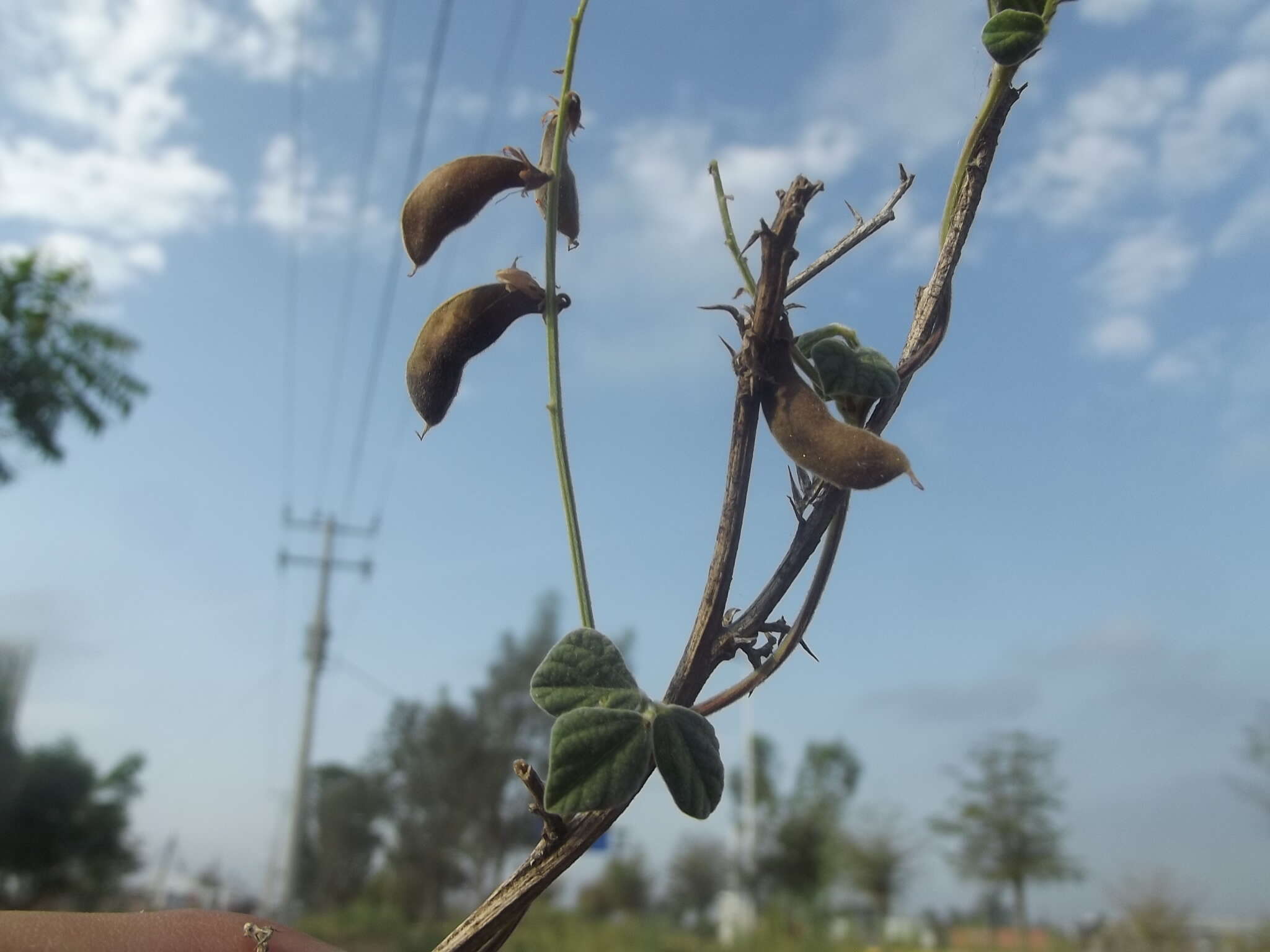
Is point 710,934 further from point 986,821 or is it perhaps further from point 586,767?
point 586,767

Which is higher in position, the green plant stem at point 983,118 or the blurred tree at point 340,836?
the blurred tree at point 340,836

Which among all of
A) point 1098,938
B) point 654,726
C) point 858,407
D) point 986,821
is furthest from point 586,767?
point 986,821

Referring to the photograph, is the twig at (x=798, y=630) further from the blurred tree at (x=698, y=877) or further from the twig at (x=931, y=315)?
the blurred tree at (x=698, y=877)

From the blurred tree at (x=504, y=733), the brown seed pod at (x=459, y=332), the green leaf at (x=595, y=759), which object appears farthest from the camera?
the blurred tree at (x=504, y=733)

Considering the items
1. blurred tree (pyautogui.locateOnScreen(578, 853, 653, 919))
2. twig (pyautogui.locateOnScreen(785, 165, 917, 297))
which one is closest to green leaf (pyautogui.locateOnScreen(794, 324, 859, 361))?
twig (pyautogui.locateOnScreen(785, 165, 917, 297))

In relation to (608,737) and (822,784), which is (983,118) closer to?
(608,737)

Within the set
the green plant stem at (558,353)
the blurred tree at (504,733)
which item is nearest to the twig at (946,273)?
the green plant stem at (558,353)

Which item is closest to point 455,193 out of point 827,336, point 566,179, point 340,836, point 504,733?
point 566,179

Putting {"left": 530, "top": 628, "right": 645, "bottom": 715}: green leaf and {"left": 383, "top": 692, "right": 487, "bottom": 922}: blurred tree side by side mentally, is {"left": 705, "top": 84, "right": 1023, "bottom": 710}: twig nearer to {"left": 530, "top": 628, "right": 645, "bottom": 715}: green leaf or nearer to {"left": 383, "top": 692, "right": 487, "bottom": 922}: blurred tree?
{"left": 530, "top": 628, "right": 645, "bottom": 715}: green leaf
